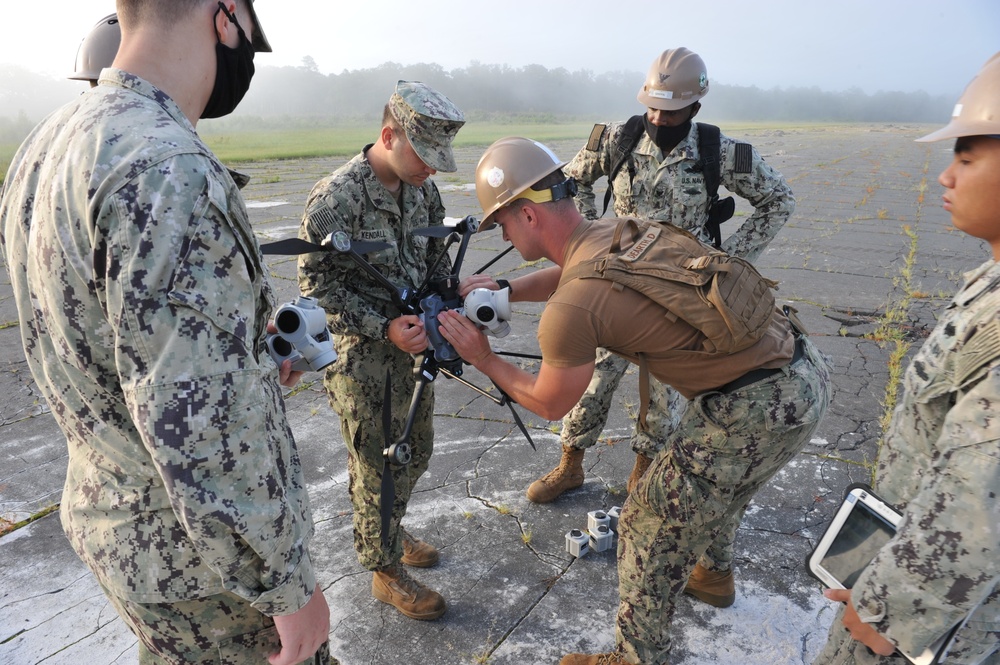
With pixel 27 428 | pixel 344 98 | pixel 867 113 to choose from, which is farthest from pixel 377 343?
pixel 867 113

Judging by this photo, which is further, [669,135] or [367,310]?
[669,135]

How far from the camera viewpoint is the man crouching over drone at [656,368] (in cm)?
206

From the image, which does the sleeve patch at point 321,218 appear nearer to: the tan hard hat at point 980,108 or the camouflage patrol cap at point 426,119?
the camouflage patrol cap at point 426,119

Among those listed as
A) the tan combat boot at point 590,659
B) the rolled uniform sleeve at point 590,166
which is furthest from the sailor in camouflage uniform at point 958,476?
the rolled uniform sleeve at point 590,166

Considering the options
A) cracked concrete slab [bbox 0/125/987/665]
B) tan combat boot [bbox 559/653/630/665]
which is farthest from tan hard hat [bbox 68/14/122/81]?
tan combat boot [bbox 559/653/630/665]

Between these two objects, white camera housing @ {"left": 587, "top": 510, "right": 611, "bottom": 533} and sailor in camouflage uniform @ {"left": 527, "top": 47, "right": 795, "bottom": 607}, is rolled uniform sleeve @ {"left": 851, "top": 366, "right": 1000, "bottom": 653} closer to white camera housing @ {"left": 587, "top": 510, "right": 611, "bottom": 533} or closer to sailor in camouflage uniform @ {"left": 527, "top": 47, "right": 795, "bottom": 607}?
white camera housing @ {"left": 587, "top": 510, "right": 611, "bottom": 533}

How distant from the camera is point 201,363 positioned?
116 cm

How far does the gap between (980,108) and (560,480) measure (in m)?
2.63

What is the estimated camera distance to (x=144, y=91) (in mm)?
1248

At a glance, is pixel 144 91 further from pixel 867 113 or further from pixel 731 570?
pixel 867 113

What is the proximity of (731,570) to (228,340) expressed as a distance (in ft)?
8.12

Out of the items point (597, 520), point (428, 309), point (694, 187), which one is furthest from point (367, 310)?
point (694, 187)

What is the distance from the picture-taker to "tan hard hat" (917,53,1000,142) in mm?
1427

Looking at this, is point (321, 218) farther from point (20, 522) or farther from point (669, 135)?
point (20, 522)
